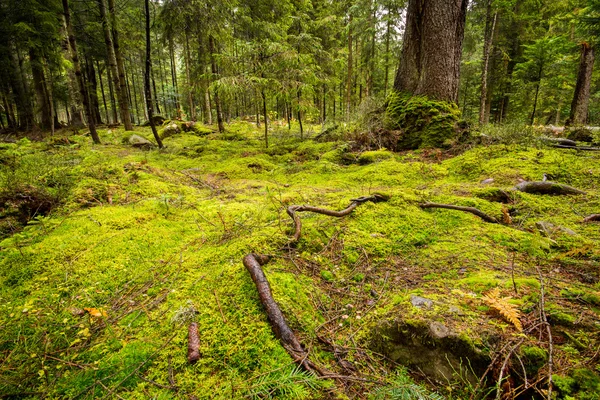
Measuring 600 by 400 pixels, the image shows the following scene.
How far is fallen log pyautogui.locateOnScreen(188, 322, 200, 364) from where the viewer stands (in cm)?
159

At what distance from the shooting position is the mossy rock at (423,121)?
6.61 meters

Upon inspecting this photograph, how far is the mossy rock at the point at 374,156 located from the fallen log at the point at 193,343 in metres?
5.60

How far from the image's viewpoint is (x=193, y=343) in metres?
1.68

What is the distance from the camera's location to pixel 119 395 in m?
1.40

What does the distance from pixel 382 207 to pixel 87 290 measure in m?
3.25

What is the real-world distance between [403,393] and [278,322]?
81 centimetres

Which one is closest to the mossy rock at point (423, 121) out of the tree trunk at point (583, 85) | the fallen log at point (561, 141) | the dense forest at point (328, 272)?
the dense forest at point (328, 272)

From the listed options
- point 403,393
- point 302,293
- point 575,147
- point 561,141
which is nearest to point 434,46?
point 561,141

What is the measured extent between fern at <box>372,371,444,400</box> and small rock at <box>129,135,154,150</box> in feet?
38.3

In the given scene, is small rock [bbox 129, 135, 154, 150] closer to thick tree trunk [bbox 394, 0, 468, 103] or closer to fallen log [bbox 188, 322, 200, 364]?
thick tree trunk [bbox 394, 0, 468, 103]

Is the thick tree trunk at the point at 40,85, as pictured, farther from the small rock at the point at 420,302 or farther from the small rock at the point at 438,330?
the small rock at the point at 438,330

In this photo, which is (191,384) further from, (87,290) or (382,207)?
(382,207)

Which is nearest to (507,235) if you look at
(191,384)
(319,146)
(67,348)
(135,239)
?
(191,384)

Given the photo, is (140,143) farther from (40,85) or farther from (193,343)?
(193,343)
